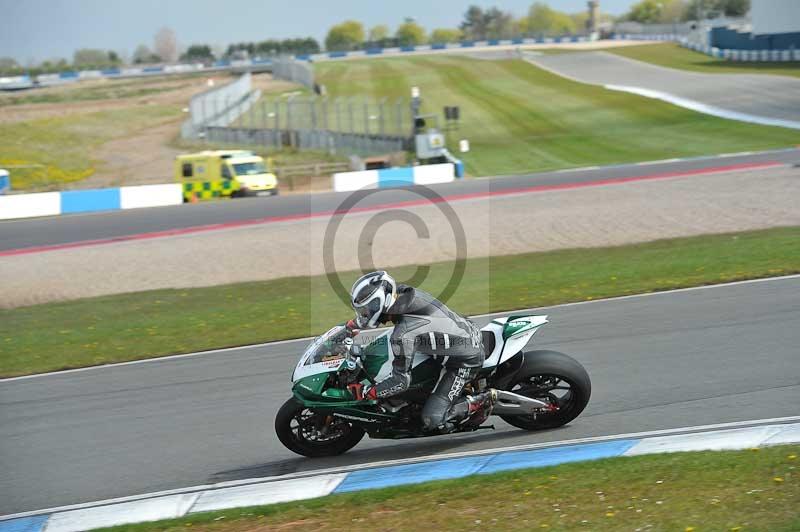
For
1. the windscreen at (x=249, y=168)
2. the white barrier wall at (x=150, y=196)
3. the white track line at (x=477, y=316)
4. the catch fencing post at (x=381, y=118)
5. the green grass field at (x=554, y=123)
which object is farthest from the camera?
the catch fencing post at (x=381, y=118)

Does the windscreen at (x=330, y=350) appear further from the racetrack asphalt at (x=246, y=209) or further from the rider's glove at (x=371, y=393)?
the racetrack asphalt at (x=246, y=209)

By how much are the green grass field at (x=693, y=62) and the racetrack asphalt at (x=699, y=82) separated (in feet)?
5.30

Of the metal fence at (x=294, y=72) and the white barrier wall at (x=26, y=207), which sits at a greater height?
the metal fence at (x=294, y=72)

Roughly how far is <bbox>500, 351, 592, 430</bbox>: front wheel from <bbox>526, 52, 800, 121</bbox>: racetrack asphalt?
4130cm

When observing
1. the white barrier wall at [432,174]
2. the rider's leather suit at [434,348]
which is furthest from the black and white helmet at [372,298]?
the white barrier wall at [432,174]

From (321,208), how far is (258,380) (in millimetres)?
18259

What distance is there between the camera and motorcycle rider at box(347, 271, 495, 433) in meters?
7.54

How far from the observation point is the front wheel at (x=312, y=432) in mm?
8133

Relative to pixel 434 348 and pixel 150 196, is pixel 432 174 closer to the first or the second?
pixel 150 196

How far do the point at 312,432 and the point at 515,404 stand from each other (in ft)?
6.18

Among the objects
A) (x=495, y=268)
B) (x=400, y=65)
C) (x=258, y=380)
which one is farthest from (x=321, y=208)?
(x=400, y=65)

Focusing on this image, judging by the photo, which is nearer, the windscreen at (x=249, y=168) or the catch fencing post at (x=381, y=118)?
the windscreen at (x=249, y=168)

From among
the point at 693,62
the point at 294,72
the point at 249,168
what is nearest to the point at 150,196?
the point at 249,168

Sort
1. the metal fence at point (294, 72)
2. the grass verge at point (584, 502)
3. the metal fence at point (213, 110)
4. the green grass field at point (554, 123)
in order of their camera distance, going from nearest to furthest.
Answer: the grass verge at point (584, 502) → the green grass field at point (554, 123) → the metal fence at point (213, 110) → the metal fence at point (294, 72)
